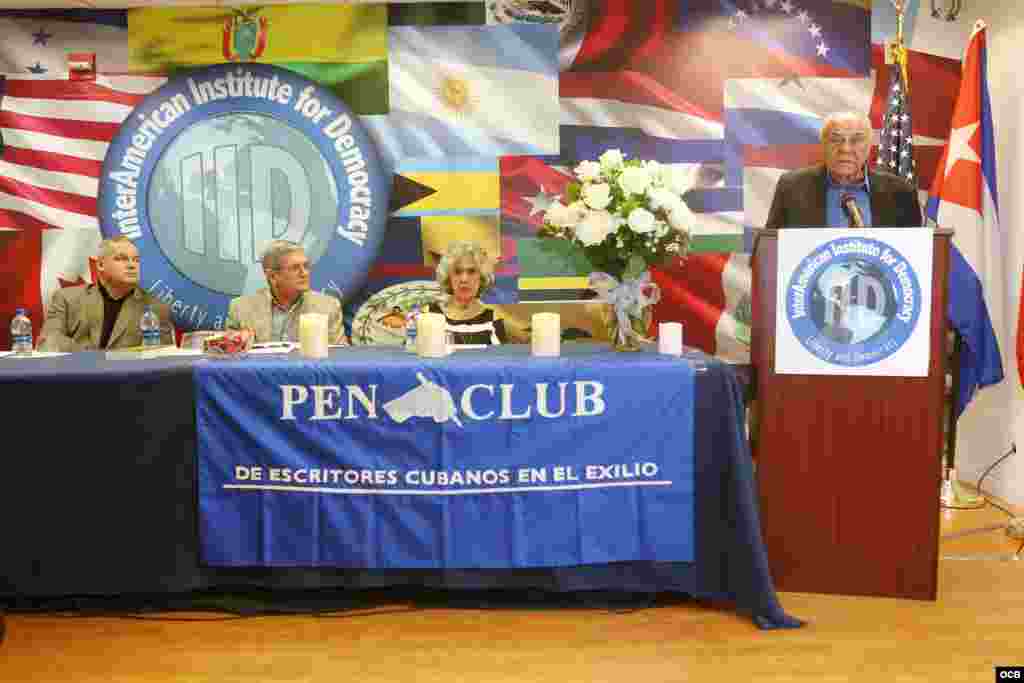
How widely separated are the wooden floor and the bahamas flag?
2.95 metres

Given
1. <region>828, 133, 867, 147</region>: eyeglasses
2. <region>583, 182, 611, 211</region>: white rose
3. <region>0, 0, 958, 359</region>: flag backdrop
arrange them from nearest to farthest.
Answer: <region>583, 182, 611, 211</region>: white rose, <region>828, 133, 867, 147</region>: eyeglasses, <region>0, 0, 958, 359</region>: flag backdrop

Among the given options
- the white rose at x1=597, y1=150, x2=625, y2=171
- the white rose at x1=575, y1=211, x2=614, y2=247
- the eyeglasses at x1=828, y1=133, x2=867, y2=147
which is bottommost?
the white rose at x1=575, y1=211, x2=614, y2=247

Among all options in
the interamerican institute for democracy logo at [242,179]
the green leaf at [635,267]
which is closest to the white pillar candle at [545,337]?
the green leaf at [635,267]

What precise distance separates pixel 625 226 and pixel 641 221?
7 cm

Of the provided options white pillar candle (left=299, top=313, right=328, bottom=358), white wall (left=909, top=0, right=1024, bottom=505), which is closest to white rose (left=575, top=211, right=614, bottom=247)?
white pillar candle (left=299, top=313, right=328, bottom=358)

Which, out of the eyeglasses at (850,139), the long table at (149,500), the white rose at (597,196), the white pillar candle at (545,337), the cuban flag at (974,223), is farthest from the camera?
the cuban flag at (974,223)

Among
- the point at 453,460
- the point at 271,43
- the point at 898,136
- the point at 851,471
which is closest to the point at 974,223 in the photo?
the point at 898,136

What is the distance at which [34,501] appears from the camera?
9.45ft

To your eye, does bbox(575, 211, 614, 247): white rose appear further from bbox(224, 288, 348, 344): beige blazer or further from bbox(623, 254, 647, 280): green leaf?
bbox(224, 288, 348, 344): beige blazer

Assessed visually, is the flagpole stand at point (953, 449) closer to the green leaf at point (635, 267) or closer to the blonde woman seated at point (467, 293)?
the green leaf at point (635, 267)

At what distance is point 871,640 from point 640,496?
781 mm

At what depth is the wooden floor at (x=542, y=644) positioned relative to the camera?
2510 mm

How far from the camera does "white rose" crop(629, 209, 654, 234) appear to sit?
2914 millimetres

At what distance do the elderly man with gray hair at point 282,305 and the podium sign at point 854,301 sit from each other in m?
1.83
